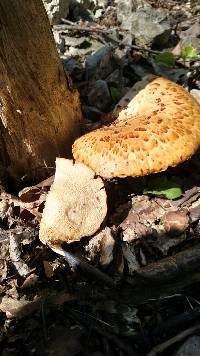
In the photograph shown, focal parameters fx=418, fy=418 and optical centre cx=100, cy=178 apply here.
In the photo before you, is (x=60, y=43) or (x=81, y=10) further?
(x=81, y=10)

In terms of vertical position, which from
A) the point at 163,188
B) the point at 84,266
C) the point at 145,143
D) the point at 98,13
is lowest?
the point at 84,266

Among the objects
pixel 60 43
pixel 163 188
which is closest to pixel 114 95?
pixel 60 43

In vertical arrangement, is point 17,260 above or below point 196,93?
below

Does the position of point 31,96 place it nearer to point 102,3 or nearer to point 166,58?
point 166,58

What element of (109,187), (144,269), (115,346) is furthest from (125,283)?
(109,187)

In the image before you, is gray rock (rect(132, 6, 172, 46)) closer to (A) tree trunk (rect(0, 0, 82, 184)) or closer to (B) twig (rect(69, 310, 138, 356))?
(A) tree trunk (rect(0, 0, 82, 184))

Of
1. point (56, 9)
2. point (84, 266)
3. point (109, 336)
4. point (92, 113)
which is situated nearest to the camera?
point (109, 336)

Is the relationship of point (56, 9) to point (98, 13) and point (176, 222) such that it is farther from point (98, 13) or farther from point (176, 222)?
point (176, 222)

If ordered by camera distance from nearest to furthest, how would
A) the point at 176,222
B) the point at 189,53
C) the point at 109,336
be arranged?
the point at 109,336 < the point at 176,222 < the point at 189,53

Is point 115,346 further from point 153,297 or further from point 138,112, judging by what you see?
point 138,112
